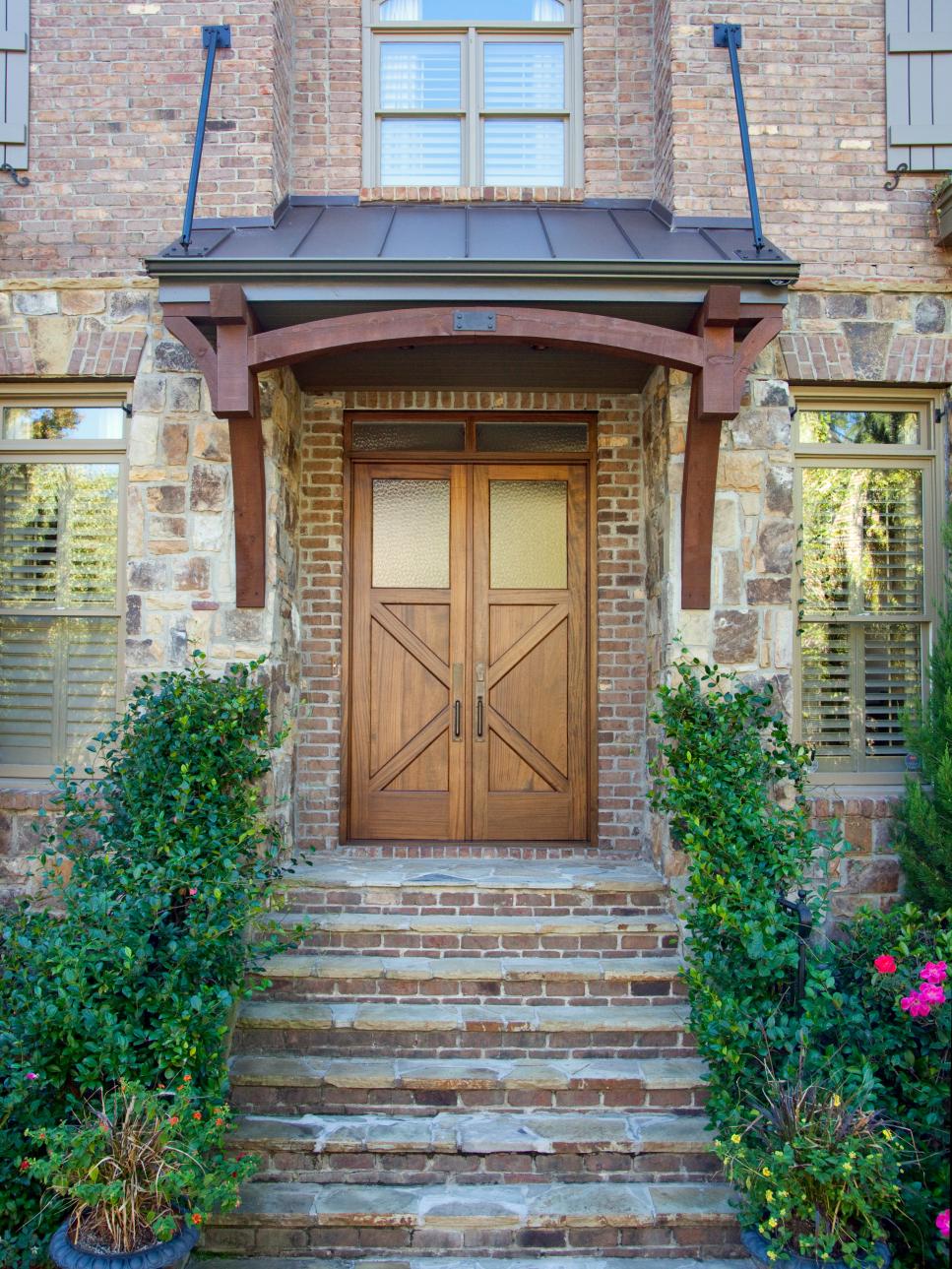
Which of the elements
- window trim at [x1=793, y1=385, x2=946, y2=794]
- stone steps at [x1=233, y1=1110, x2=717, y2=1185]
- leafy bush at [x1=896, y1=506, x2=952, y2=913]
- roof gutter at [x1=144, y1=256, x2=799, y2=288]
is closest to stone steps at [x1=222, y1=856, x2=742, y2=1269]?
stone steps at [x1=233, y1=1110, x2=717, y2=1185]

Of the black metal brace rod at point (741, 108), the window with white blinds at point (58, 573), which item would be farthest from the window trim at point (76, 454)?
the black metal brace rod at point (741, 108)

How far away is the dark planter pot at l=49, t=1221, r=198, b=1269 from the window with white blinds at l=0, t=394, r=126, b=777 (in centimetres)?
263

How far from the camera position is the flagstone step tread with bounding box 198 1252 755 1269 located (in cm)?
325

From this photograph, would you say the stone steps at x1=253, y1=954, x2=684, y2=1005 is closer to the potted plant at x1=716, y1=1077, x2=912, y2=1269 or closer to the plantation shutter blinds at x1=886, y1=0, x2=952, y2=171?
the potted plant at x1=716, y1=1077, x2=912, y2=1269

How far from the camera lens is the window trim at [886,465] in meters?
4.99

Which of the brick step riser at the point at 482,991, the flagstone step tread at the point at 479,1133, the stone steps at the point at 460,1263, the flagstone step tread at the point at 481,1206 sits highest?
the brick step riser at the point at 482,991

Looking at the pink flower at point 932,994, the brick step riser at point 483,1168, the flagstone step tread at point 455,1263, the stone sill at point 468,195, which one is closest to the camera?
the pink flower at point 932,994

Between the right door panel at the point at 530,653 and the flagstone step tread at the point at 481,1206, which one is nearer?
the flagstone step tread at the point at 481,1206

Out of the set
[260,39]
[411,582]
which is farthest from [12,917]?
[260,39]

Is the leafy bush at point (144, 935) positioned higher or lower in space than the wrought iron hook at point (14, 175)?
lower

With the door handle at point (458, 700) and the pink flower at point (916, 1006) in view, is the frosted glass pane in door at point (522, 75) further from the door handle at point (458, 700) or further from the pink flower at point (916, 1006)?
the pink flower at point (916, 1006)

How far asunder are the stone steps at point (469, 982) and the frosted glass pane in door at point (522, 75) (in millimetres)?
4849

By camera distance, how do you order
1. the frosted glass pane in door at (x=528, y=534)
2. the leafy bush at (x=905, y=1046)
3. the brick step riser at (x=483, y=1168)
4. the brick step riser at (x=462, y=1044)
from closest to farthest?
the leafy bush at (x=905, y=1046) < the brick step riser at (x=483, y=1168) < the brick step riser at (x=462, y=1044) < the frosted glass pane in door at (x=528, y=534)

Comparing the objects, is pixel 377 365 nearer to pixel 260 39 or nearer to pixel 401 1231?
pixel 260 39
